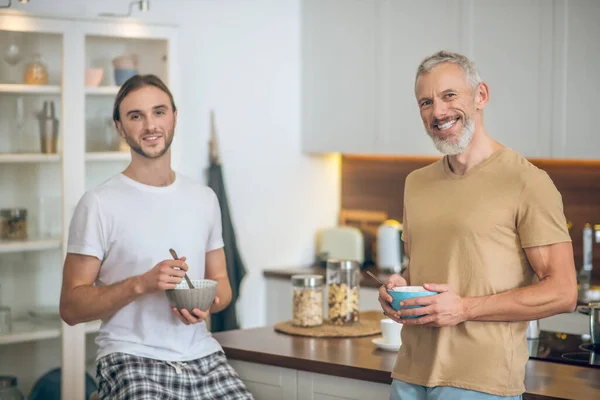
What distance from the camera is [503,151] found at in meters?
2.08

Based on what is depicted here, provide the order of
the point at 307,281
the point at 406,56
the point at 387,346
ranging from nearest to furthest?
the point at 387,346
the point at 307,281
the point at 406,56

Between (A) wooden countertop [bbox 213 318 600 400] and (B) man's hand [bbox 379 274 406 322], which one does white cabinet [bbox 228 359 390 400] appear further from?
Answer: (B) man's hand [bbox 379 274 406 322]

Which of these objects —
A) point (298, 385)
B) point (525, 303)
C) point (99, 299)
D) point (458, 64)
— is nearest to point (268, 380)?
point (298, 385)

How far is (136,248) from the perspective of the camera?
2523 mm

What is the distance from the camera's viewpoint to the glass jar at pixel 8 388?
11.8ft

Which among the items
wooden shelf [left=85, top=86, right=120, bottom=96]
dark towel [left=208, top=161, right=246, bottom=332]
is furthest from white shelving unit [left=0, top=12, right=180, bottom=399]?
dark towel [left=208, top=161, right=246, bottom=332]

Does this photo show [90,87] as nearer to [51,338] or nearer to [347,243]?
[51,338]

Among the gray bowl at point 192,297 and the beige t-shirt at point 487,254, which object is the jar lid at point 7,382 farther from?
the beige t-shirt at point 487,254

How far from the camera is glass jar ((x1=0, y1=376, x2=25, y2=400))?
361 cm

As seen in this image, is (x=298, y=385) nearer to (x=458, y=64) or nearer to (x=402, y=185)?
(x=458, y=64)

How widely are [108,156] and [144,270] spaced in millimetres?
1539

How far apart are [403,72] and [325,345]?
2.24 m

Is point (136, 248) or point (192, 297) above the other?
point (136, 248)

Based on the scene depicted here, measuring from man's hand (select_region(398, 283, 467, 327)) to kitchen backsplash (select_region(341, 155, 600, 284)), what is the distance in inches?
97.4
